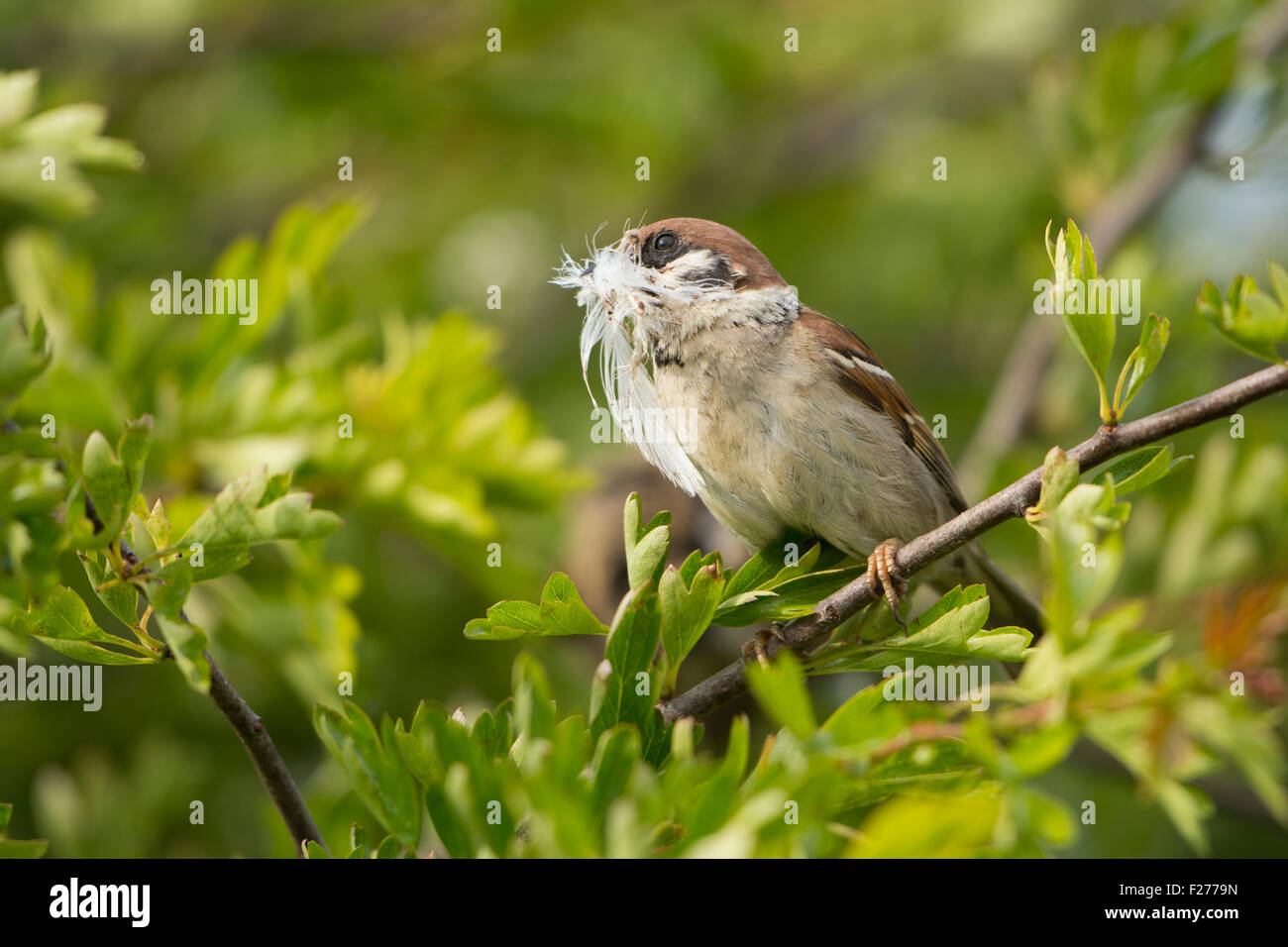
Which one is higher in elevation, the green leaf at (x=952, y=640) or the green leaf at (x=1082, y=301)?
the green leaf at (x=1082, y=301)

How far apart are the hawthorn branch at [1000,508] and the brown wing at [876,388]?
4.13 feet

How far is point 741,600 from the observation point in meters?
1.90

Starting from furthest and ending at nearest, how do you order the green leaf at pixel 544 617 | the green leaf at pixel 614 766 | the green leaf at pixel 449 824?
the green leaf at pixel 544 617, the green leaf at pixel 449 824, the green leaf at pixel 614 766

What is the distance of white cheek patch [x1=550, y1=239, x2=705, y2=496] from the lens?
97.0 inches

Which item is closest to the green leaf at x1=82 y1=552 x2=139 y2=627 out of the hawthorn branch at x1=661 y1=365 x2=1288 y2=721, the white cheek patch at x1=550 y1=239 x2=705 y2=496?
the hawthorn branch at x1=661 y1=365 x2=1288 y2=721

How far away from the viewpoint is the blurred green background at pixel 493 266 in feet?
9.66

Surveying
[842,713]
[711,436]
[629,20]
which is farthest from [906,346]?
[842,713]

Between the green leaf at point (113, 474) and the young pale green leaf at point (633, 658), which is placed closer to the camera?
the green leaf at point (113, 474)

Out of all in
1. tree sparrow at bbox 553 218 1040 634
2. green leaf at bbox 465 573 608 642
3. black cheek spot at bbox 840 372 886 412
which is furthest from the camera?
black cheek spot at bbox 840 372 886 412

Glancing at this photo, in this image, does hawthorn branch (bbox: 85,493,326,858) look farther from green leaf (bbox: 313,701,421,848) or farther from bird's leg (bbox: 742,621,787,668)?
bird's leg (bbox: 742,621,787,668)

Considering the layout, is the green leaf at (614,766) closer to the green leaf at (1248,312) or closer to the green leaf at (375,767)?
the green leaf at (375,767)

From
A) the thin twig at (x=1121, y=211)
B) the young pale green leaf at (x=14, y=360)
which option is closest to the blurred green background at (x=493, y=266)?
the thin twig at (x=1121, y=211)

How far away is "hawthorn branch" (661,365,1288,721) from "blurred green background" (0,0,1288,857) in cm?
36

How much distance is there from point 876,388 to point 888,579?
1.36m
